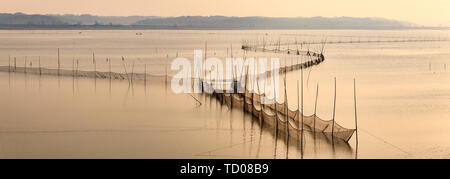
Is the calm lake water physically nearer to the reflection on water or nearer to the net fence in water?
the reflection on water

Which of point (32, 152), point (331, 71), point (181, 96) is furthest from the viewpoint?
point (331, 71)

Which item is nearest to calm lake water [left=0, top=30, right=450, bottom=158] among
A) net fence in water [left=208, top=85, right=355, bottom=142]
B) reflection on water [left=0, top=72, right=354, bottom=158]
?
reflection on water [left=0, top=72, right=354, bottom=158]

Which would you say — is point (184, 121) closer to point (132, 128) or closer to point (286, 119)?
point (132, 128)

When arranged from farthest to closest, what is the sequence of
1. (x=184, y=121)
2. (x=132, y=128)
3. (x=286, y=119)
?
(x=184, y=121) < (x=132, y=128) < (x=286, y=119)

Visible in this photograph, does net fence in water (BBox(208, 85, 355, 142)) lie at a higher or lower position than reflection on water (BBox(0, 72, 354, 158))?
higher

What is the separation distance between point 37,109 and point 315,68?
12.5 meters

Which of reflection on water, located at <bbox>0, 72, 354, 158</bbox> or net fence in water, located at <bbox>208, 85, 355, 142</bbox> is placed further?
net fence in water, located at <bbox>208, 85, 355, 142</bbox>

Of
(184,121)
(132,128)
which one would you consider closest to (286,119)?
(184,121)

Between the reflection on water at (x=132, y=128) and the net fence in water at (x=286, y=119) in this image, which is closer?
the reflection on water at (x=132, y=128)

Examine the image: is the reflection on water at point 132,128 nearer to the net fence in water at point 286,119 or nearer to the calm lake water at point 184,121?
the calm lake water at point 184,121

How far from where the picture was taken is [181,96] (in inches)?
599

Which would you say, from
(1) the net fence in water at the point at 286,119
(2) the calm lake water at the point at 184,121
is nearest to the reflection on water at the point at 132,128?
(2) the calm lake water at the point at 184,121
